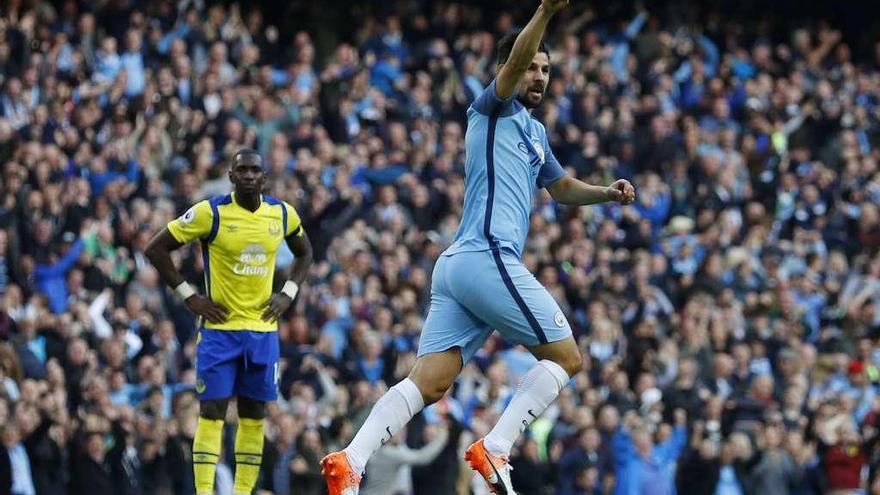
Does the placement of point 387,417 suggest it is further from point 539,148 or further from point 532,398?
point 539,148

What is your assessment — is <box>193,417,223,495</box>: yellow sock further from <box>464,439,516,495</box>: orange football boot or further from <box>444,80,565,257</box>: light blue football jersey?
<box>444,80,565,257</box>: light blue football jersey

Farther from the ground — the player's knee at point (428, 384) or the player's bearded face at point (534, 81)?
the player's bearded face at point (534, 81)

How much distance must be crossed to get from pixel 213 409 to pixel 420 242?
8649 mm

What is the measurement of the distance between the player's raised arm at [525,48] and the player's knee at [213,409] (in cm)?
336

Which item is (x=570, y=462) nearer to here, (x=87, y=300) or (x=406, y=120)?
(x=87, y=300)

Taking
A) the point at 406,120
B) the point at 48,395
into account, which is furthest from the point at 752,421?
the point at 48,395

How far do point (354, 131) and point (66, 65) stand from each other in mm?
3769

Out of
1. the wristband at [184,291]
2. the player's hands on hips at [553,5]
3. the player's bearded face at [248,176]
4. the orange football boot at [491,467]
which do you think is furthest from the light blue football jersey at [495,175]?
the wristband at [184,291]

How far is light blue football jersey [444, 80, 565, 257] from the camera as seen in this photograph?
9.23 meters

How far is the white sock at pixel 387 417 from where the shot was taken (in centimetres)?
908

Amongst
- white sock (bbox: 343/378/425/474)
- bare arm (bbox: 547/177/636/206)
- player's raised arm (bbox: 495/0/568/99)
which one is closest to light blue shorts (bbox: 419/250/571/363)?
white sock (bbox: 343/378/425/474)

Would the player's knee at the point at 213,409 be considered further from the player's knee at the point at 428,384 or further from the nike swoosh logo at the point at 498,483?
the nike swoosh logo at the point at 498,483

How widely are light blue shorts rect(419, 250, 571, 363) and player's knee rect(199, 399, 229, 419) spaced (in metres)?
2.28

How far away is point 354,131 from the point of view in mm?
21750
